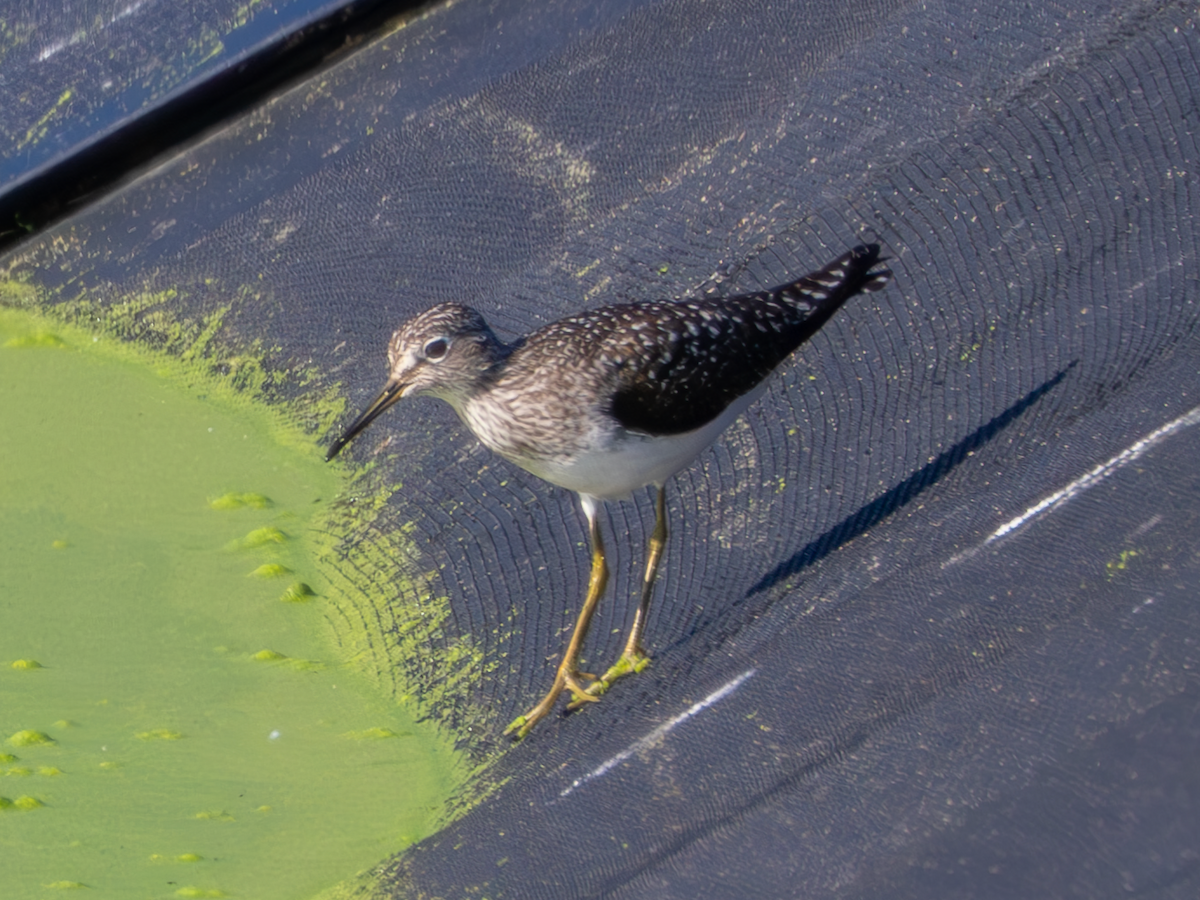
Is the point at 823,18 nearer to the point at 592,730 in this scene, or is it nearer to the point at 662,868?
the point at 592,730

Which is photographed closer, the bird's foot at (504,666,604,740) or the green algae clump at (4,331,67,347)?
the bird's foot at (504,666,604,740)

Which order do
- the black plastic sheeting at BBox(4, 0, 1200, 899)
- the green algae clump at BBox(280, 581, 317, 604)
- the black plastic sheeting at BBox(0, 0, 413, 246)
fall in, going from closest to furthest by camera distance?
1. the black plastic sheeting at BBox(4, 0, 1200, 899)
2. the green algae clump at BBox(280, 581, 317, 604)
3. the black plastic sheeting at BBox(0, 0, 413, 246)

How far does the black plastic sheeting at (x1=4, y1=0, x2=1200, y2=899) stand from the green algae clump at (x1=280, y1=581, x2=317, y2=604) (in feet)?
0.84

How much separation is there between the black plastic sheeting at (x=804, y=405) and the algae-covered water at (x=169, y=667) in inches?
9.3

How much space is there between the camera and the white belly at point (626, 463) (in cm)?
322

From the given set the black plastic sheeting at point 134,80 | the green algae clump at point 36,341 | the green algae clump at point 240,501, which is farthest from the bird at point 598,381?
the black plastic sheeting at point 134,80

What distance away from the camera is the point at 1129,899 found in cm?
259

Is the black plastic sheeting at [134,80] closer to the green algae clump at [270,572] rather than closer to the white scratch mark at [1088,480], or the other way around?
the green algae clump at [270,572]

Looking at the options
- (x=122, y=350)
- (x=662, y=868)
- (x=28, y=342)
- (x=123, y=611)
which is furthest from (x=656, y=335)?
(x=28, y=342)

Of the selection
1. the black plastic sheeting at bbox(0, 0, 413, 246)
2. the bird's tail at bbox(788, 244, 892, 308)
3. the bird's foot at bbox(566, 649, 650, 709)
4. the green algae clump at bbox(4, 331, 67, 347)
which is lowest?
the bird's foot at bbox(566, 649, 650, 709)

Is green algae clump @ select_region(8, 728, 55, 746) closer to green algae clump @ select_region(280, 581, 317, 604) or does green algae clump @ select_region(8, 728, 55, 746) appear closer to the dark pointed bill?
green algae clump @ select_region(280, 581, 317, 604)

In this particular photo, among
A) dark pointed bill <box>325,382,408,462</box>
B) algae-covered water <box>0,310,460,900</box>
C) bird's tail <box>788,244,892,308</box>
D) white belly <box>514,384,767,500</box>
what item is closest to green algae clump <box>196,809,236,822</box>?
algae-covered water <box>0,310,460,900</box>

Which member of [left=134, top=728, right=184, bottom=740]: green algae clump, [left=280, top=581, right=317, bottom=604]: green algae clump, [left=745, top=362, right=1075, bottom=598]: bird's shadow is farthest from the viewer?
[left=280, top=581, right=317, bottom=604]: green algae clump

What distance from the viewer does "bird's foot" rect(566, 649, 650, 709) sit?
3525mm
